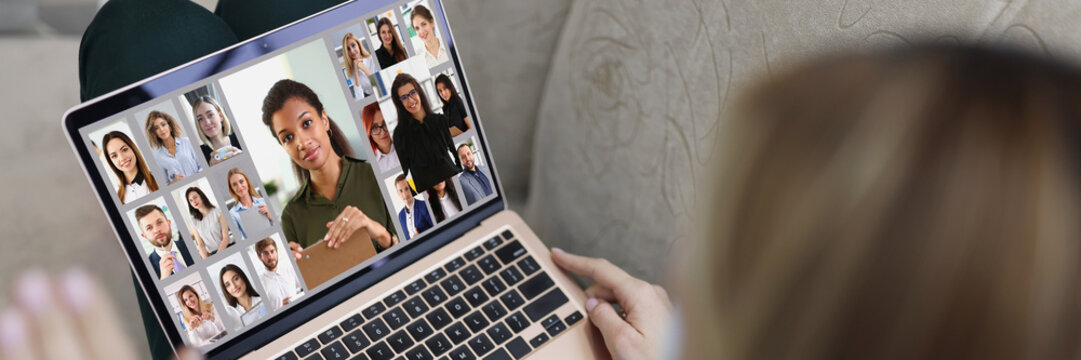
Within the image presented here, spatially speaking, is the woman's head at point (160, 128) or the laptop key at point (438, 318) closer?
the woman's head at point (160, 128)

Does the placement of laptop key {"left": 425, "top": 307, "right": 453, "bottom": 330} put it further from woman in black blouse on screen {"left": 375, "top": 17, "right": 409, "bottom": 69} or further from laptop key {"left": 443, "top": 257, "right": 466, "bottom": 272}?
woman in black blouse on screen {"left": 375, "top": 17, "right": 409, "bottom": 69}

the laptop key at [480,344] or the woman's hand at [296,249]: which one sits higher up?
the woman's hand at [296,249]

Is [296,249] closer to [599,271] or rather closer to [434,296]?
[434,296]

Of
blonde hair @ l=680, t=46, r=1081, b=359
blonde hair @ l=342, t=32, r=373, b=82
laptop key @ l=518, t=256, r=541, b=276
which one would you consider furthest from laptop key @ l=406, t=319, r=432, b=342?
blonde hair @ l=680, t=46, r=1081, b=359

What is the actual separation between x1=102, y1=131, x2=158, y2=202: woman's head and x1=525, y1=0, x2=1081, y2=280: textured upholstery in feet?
1.39

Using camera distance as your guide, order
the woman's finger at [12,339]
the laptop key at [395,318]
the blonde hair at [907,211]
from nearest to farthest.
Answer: the blonde hair at [907,211] < the woman's finger at [12,339] < the laptop key at [395,318]

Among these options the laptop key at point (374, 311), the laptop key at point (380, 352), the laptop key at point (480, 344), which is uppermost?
the laptop key at point (374, 311)

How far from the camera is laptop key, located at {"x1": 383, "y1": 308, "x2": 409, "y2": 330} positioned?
→ 64 centimetres

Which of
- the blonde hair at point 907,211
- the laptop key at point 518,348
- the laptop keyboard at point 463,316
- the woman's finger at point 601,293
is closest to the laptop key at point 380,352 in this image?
the laptop keyboard at point 463,316

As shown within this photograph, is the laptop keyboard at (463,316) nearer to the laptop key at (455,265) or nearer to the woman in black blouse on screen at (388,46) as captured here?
the laptop key at (455,265)

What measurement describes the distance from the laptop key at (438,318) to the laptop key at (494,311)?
1.4 inches

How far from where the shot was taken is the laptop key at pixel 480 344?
2.09 feet

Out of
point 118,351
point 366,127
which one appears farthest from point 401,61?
point 118,351

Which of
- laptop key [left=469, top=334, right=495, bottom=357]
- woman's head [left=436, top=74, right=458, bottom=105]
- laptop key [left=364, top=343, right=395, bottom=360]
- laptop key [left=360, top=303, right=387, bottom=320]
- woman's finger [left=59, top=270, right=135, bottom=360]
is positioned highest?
woman's head [left=436, top=74, right=458, bottom=105]
